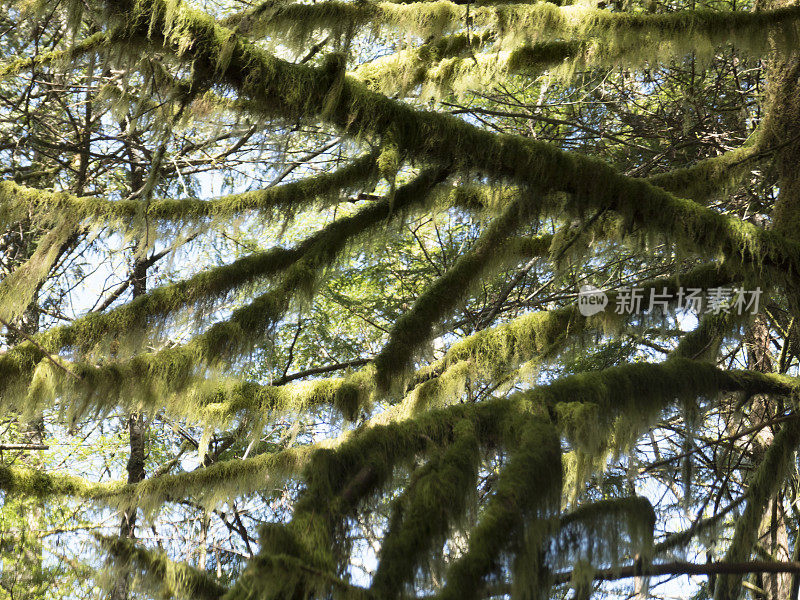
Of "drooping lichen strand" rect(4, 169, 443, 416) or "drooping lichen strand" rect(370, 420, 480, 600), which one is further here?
"drooping lichen strand" rect(4, 169, 443, 416)

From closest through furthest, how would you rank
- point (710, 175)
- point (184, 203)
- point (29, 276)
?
point (29, 276) < point (184, 203) < point (710, 175)

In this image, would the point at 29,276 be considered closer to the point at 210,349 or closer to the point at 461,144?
the point at 210,349

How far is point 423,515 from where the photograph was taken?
219 cm

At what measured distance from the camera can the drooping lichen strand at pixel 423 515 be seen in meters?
2.06

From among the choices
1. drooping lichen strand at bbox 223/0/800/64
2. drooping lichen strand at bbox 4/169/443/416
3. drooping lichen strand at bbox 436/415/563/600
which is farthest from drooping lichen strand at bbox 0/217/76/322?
drooping lichen strand at bbox 436/415/563/600

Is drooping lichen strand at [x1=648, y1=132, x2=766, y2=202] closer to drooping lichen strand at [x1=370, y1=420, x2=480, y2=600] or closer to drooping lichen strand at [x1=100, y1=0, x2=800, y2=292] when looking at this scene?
drooping lichen strand at [x1=100, y1=0, x2=800, y2=292]

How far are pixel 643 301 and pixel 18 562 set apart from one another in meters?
4.52

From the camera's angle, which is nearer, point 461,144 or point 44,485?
point 461,144

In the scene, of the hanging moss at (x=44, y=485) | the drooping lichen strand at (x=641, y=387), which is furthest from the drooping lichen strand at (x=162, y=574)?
the hanging moss at (x=44, y=485)

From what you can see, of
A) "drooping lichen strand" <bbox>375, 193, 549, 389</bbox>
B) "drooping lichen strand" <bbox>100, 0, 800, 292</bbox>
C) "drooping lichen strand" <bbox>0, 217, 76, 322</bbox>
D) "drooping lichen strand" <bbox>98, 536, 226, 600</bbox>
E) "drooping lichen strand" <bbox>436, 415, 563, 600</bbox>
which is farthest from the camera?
"drooping lichen strand" <bbox>375, 193, 549, 389</bbox>

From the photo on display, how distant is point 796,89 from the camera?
4570 millimetres

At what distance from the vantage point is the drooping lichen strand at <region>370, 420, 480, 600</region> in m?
2.06

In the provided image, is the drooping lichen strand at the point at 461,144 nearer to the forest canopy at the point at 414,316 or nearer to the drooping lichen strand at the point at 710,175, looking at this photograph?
the forest canopy at the point at 414,316

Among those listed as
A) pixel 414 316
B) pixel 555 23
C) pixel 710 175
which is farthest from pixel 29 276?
pixel 710 175
